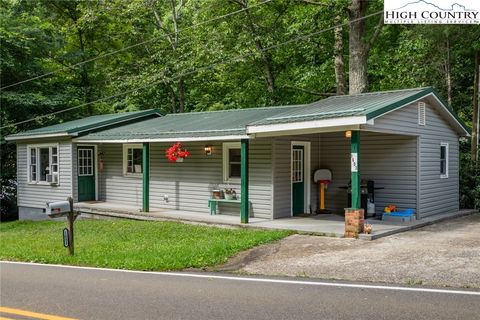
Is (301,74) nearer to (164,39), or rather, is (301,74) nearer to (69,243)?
(164,39)

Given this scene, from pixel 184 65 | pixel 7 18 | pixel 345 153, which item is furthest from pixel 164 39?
pixel 345 153

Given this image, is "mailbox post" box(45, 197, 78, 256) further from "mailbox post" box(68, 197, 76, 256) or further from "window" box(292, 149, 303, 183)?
"window" box(292, 149, 303, 183)

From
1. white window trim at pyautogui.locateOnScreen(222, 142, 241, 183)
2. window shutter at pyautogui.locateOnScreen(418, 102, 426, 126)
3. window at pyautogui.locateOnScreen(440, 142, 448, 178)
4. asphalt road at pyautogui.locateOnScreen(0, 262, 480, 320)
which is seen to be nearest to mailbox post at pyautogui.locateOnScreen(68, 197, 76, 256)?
asphalt road at pyautogui.locateOnScreen(0, 262, 480, 320)

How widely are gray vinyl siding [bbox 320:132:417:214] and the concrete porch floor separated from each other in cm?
87

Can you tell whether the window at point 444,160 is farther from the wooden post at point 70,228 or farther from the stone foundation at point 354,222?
the wooden post at point 70,228

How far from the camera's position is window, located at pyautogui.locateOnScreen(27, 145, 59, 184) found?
1970 centimetres

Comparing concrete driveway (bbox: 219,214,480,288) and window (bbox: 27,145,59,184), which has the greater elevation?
window (bbox: 27,145,59,184)

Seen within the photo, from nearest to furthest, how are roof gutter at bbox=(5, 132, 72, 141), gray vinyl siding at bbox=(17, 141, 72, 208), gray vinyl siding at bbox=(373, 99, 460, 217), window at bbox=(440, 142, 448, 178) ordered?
gray vinyl siding at bbox=(373, 99, 460, 217) < window at bbox=(440, 142, 448, 178) < roof gutter at bbox=(5, 132, 72, 141) < gray vinyl siding at bbox=(17, 141, 72, 208)

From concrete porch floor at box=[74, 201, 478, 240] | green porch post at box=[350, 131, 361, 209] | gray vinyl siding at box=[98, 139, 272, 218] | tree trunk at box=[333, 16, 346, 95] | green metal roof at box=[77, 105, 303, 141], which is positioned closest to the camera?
green porch post at box=[350, 131, 361, 209]

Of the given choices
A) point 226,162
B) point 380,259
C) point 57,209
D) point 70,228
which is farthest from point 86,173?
point 380,259

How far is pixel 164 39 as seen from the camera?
32469 millimetres

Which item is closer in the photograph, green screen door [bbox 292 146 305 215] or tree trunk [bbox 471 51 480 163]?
green screen door [bbox 292 146 305 215]

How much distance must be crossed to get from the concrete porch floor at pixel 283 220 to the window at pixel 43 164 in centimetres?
197

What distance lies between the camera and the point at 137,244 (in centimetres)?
1191
